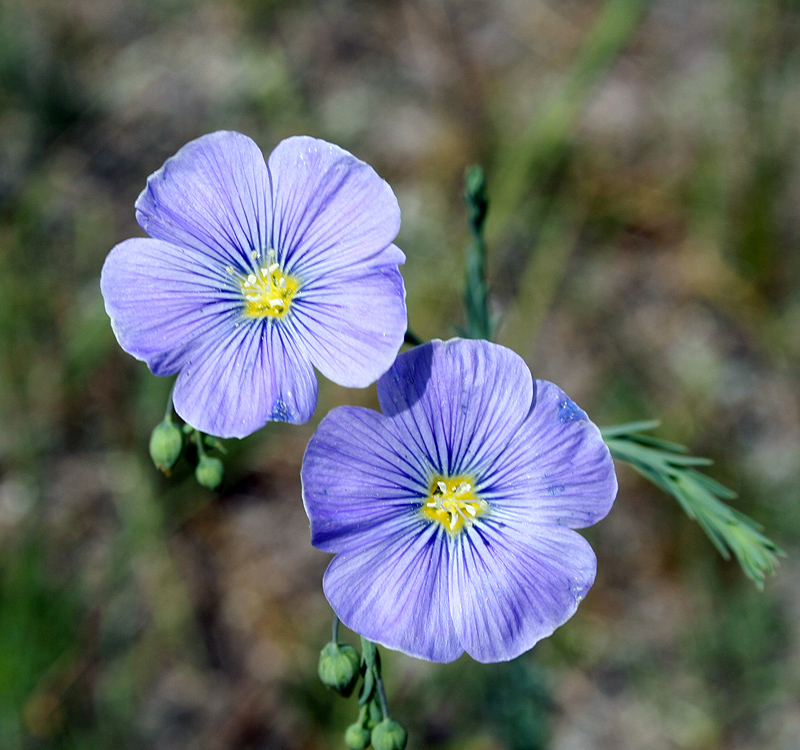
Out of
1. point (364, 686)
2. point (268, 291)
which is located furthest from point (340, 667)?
point (268, 291)

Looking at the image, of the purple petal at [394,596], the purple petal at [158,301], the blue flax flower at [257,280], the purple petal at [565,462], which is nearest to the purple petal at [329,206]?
the blue flax flower at [257,280]

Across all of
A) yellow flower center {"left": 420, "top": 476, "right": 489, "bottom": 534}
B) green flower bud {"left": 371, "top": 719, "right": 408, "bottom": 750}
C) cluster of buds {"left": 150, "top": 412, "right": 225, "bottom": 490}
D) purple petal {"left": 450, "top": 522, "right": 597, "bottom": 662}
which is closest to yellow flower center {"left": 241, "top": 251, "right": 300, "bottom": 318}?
cluster of buds {"left": 150, "top": 412, "right": 225, "bottom": 490}

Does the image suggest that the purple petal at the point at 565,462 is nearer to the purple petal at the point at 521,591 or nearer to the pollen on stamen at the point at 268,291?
the purple petal at the point at 521,591

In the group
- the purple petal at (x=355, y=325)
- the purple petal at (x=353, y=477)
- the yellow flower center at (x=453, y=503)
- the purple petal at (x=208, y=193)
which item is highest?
the purple petal at (x=208, y=193)

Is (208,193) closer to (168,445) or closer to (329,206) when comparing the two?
(329,206)

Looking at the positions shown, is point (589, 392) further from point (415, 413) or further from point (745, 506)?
point (415, 413)

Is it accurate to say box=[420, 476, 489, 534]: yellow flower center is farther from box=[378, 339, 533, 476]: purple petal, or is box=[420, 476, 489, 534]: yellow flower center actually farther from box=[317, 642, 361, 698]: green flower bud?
box=[317, 642, 361, 698]: green flower bud
